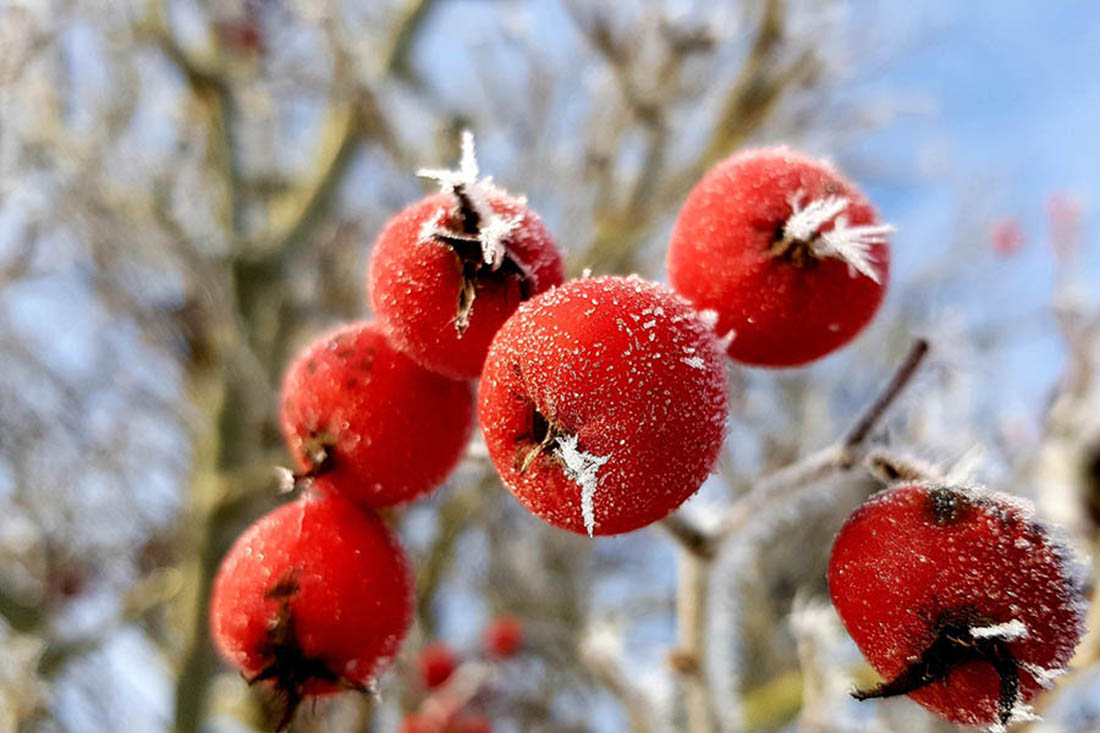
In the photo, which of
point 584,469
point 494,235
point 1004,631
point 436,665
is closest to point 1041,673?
point 1004,631

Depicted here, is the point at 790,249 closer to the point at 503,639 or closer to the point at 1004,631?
the point at 1004,631

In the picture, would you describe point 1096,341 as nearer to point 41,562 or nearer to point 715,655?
point 715,655

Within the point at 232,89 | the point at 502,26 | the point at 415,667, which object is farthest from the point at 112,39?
the point at 415,667

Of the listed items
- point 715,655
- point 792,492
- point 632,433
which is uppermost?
point 632,433

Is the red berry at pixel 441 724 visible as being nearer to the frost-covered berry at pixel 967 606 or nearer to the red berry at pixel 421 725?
the red berry at pixel 421 725

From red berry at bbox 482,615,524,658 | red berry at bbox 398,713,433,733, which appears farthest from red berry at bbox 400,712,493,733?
red berry at bbox 482,615,524,658
